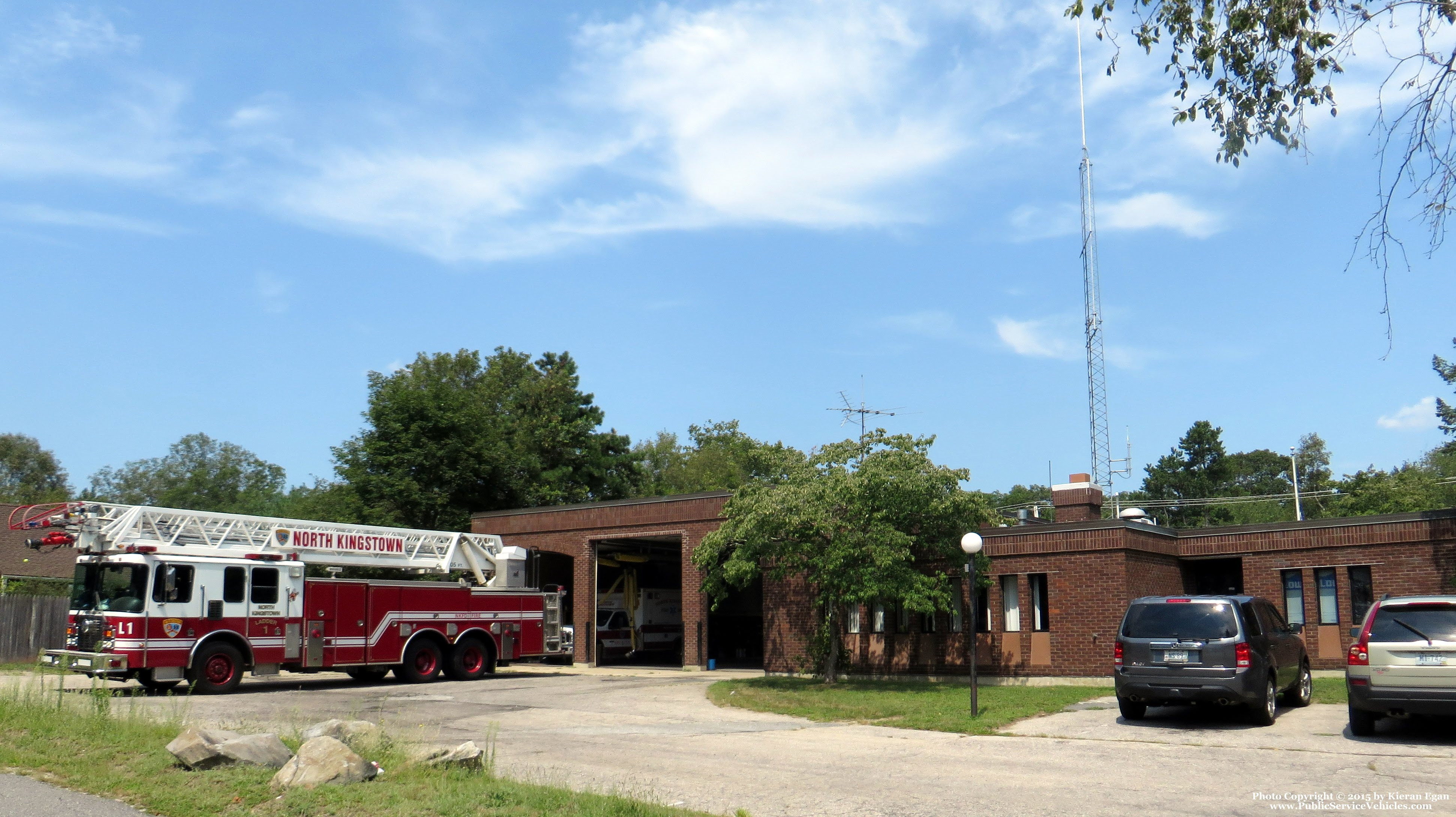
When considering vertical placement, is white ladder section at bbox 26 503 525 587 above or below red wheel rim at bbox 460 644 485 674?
above

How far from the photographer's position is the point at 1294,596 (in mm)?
24250

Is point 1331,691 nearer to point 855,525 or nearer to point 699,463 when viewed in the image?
point 855,525

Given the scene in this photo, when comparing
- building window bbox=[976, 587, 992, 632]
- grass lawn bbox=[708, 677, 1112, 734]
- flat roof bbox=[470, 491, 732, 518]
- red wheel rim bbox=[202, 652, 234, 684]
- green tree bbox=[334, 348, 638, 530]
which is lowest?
grass lawn bbox=[708, 677, 1112, 734]

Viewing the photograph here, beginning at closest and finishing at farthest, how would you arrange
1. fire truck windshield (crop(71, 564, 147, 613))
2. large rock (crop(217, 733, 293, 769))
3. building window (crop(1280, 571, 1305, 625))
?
large rock (crop(217, 733, 293, 769)), fire truck windshield (crop(71, 564, 147, 613)), building window (crop(1280, 571, 1305, 625))

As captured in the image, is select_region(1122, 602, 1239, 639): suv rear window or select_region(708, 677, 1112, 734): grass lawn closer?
select_region(1122, 602, 1239, 639): suv rear window

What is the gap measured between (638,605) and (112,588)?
18611 millimetres

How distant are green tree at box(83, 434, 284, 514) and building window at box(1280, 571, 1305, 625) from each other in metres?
91.9

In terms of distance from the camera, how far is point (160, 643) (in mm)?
20906

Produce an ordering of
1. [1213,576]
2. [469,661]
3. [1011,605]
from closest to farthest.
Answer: [1011,605] < [1213,576] < [469,661]

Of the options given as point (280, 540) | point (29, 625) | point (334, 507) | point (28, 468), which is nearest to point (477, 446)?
point (334, 507)

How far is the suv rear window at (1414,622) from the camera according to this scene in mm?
12539

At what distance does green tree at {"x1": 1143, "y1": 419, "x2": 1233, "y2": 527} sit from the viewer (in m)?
90.0

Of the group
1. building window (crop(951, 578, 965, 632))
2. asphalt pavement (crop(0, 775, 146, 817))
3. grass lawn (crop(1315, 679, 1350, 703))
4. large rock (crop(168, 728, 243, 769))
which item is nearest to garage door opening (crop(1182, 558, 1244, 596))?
grass lawn (crop(1315, 679, 1350, 703))

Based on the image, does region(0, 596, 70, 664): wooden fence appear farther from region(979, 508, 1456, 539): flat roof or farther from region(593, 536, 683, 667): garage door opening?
region(979, 508, 1456, 539): flat roof
